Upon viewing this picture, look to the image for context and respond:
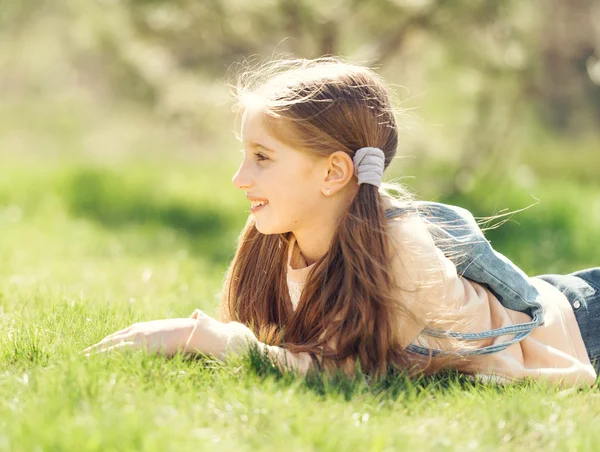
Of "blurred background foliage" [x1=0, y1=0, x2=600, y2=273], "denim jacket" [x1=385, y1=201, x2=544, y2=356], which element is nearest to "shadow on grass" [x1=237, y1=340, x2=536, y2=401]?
"denim jacket" [x1=385, y1=201, x2=544, y2=356]

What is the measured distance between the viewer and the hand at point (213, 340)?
8.25 ft

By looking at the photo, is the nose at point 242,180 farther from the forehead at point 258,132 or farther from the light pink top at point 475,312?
the light pink top at point 475,312

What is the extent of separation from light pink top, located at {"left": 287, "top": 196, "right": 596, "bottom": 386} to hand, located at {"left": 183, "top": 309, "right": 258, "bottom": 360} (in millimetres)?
401

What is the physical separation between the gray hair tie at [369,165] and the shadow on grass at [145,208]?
339 cm

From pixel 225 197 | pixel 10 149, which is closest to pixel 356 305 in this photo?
pixel 225 197

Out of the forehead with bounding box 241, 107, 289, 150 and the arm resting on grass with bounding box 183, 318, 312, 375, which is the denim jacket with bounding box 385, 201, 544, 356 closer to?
the forehead with bounding box 241, 107, 289, 150

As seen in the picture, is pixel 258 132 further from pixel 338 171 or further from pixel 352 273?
pixel 352 273

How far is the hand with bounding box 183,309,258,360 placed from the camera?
2516 mm

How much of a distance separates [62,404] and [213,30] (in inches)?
234

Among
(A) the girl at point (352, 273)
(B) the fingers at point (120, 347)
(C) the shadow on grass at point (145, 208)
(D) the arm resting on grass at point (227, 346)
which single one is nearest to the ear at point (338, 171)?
(A) the girl at point (352, 273)

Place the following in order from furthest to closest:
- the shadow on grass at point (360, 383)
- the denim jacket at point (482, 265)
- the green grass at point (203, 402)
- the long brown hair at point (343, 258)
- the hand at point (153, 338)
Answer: the denim jacket at point (482, 265), the long brown hair at point (343, 258), the hand at point (153, 338), the shadow on grass at point (360, 383), the green grass at point (203, 402)

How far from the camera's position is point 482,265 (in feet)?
9.37

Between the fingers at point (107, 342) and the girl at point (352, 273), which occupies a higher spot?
the girl at point (352, 273)

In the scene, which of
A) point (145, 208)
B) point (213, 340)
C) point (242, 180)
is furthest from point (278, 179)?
point (145, 208)
